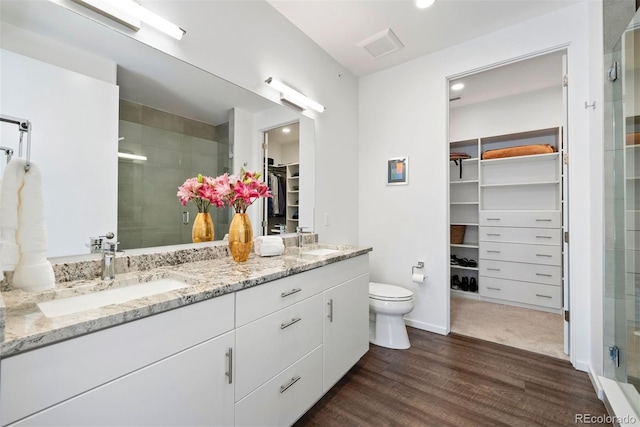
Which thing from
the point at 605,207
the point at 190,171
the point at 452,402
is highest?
the point at 190,171

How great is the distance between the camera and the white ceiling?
6.68 ft

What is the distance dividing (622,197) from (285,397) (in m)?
2.32

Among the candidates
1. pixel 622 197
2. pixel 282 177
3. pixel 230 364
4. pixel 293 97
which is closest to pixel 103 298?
pixel 230 364

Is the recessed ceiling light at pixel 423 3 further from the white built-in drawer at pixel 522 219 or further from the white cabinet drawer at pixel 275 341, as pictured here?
the white built-in drawer at pixel 522 219

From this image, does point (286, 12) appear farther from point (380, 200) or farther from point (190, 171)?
point (380, 200)

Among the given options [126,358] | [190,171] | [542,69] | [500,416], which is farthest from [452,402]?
[542,69]

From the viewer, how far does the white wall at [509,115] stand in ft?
11.2

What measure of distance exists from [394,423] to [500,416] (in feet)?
2.05

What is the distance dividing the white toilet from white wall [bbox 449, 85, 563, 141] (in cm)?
284

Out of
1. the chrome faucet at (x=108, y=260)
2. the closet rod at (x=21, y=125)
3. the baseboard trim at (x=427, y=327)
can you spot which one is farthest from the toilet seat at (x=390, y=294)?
the closet rod at (x=21, y=125)

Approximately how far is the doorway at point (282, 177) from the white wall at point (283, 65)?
187 millimetres

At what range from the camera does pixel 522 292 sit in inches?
131

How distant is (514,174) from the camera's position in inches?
142

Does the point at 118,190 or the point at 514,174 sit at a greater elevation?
the point at 514,174
